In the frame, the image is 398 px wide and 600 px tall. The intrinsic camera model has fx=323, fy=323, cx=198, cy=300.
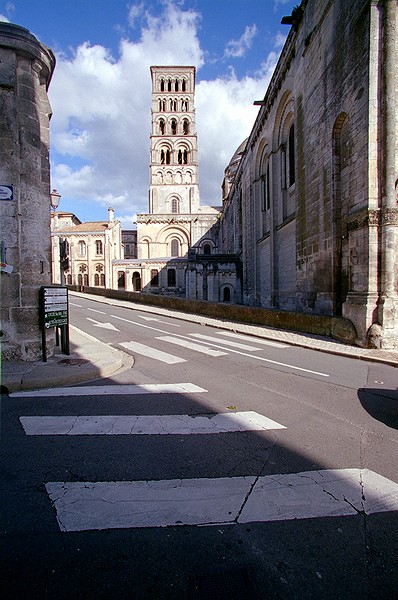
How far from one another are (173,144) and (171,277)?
2809 cm

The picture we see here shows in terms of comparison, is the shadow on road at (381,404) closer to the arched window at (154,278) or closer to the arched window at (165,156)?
the arched window at (154,278)

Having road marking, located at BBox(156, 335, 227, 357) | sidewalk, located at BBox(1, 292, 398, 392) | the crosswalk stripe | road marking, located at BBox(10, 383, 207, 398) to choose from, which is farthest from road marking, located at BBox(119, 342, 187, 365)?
the crosswalk stripe

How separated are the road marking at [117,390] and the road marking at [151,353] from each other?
1.83m

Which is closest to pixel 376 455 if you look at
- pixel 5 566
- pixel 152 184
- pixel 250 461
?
pixel 250 461

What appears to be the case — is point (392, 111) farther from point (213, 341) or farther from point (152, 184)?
point (152, 184)

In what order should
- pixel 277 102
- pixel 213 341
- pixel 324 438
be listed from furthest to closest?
pixel 277 102 → pixel 213 341 → pixel 324 438

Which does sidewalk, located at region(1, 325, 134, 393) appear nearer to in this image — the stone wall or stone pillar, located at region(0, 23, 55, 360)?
stone pillar, located at region(0, 23, 55, 360)

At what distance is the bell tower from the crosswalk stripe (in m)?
58.2

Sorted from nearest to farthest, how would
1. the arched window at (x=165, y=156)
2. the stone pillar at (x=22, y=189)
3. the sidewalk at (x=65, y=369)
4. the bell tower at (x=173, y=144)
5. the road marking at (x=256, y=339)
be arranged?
the sidewalk at (x=65, y=369), the stone pillar at (x=22, y=189), the road marking at (x=256, y=339), the bell tower at (x=173, y=144), the arched window at (x=165, y=156)

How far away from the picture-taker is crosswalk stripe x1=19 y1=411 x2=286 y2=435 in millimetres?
3770

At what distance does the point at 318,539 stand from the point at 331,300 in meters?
10.2

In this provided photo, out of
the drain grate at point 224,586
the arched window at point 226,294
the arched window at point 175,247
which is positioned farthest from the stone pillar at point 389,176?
the arched window at point 175,247

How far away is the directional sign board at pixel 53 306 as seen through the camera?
6945 millimetres

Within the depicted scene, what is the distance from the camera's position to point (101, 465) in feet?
9.99
